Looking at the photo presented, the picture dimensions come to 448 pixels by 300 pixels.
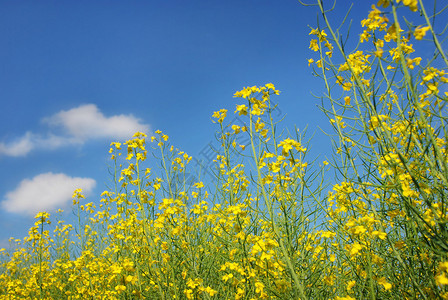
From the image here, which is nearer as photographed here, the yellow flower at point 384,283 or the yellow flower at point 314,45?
the yellow flower at point 384,283

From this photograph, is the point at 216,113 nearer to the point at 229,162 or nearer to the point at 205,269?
the point at 229,162

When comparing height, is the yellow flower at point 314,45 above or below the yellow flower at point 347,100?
above

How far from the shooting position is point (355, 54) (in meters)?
2.17

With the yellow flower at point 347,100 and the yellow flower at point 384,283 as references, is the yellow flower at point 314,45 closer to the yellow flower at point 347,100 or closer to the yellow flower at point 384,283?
the yellow flower at point 347,100

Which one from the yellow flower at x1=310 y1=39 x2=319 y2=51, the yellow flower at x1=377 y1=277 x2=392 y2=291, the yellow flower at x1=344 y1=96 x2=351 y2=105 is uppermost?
the yellow flower at x1=310 y1=39 x2=319 y2=51

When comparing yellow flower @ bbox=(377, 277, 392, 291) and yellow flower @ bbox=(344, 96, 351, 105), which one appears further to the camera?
yellow flower @ bbox=(344, 96, 351, 105)

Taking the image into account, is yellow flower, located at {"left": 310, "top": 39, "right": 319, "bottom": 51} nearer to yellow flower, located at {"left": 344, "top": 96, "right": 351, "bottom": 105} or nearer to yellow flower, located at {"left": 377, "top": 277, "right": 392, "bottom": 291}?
yellow flower, located at {"left": 344, "top": 96, "right": 351, "bottom": 105}

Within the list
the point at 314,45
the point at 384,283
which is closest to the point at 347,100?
the point at 314,45

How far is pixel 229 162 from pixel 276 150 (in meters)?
0.68

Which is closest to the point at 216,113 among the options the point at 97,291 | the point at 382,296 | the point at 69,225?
the point at 382,296

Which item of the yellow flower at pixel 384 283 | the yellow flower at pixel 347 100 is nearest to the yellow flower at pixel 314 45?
the yellow flower at pixel 347 100

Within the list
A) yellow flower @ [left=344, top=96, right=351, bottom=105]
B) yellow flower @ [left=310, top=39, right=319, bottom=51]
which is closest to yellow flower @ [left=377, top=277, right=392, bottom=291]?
yellow flower @ [left=344, top=96, right=351, bottom=105]

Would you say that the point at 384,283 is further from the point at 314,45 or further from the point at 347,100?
the point at 314,45

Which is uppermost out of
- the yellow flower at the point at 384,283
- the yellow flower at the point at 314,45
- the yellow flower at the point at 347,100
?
the yellow flower at the point at 314,45
